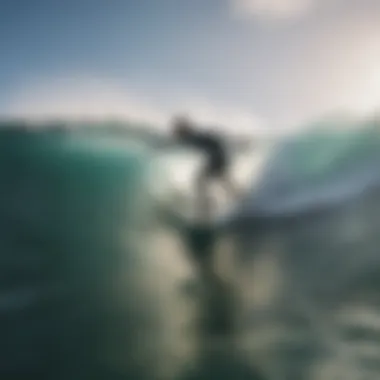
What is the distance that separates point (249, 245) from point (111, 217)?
11.1 inches

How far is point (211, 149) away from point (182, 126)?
75mm

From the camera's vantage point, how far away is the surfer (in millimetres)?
1376

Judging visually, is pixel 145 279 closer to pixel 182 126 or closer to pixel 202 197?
pixel 202 197

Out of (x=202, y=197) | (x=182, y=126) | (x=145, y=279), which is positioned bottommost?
(x=145, y=279)

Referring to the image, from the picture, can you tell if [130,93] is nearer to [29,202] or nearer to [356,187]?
[29,202]

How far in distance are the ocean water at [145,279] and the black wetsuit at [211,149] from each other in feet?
0.10

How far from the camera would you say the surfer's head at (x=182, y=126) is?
1.38m

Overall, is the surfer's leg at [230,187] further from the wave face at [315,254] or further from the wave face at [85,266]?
the wave face at [85,266]

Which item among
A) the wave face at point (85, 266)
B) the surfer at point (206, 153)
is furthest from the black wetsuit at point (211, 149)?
the wave face at point (85, 266)

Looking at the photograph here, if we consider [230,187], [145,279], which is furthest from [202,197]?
[145,279]

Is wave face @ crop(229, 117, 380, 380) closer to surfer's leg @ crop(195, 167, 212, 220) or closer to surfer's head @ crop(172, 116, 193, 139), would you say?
surfer's leg @ crop(195, 167, 212, 220)

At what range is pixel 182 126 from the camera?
4.53 ft

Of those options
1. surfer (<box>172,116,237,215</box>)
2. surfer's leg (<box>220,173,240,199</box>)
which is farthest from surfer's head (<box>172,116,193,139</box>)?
surfer's leg (<box>220,173,240,199</box>)

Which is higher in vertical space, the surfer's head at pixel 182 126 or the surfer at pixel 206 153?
the surfer's head at pixel 182 126
